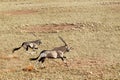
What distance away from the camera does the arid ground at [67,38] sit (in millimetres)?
17719

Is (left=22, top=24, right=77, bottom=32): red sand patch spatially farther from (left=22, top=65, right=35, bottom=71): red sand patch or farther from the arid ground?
(left=22, top=65, right=35, bottom=71): red sand patch

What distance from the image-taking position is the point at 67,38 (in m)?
28.0

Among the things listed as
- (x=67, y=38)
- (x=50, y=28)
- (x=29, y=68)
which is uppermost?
(x=29, y=68)

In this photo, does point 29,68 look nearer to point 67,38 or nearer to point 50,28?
point 67,38

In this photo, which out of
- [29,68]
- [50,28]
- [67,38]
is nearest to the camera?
[29,68]

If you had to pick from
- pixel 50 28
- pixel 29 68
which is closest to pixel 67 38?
pixel 50 28

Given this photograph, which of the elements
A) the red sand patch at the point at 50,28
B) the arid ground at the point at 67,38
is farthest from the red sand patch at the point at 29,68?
the red sand patch at the point at 50,28

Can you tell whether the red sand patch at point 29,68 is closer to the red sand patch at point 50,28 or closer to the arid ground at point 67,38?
Answer: the arid ground at point 67,38

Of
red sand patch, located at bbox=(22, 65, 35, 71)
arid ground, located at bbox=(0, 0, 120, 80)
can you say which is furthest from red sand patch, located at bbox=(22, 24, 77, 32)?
red sand patch, located at bbox=(22, 65, 35, 71)

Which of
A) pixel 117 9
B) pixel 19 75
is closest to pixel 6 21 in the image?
pixel 117 9

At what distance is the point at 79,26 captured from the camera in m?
33.0

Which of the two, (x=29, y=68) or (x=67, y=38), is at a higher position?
(x=29, y=68)

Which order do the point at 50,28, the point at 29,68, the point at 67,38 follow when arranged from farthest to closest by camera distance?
the point at 50,28 → the point at 67,38 → the point at 29,68

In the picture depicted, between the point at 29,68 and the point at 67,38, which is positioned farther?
the point at 67,38
